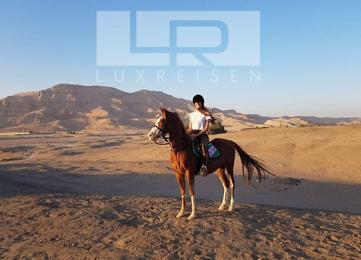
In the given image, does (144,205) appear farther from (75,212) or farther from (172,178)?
(172,178)

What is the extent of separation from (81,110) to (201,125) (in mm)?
105874

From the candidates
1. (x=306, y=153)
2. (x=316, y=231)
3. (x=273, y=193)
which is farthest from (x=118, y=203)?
(x=306, y=153)

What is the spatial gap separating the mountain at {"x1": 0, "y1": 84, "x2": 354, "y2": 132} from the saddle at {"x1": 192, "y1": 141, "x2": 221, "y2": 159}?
56.6 meters

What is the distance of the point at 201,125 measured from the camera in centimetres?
885

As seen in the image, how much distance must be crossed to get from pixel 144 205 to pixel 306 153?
1436 cm

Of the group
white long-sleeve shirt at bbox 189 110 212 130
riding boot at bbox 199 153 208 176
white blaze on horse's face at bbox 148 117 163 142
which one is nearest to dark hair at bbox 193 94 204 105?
white long-sleeve shirt at bbox 189 110 212 130

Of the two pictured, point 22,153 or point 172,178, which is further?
point 22,153

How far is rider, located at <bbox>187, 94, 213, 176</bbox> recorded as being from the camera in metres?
8.78

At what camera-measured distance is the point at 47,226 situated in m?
7.70

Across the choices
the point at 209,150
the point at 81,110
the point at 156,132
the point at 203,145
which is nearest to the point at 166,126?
the point at 156,132

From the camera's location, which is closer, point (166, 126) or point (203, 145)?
point (166, 126)

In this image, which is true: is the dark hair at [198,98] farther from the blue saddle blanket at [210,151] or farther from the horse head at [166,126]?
the blue saddle blanket at [210,151]

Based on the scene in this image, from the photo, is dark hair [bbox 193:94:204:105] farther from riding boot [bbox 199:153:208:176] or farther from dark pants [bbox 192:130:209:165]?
riding boot [bbox 199:153:208:176]

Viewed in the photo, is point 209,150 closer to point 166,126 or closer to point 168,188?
point 166,126
